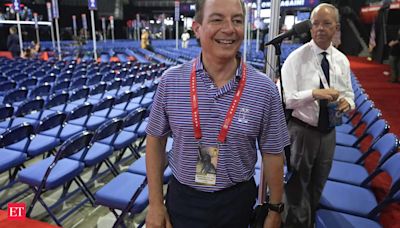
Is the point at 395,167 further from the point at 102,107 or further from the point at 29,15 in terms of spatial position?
the point at 29,15

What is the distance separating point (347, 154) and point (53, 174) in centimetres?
288

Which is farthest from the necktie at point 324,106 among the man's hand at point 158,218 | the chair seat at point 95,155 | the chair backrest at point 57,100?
the chair backrest at point 57,100

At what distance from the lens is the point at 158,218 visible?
4.76 feet

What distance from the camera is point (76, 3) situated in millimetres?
27406

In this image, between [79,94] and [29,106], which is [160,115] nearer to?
[29,106]

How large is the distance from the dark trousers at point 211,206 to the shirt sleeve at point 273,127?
199mm

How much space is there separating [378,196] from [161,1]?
3126 cm

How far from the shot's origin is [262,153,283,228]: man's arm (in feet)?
4.54

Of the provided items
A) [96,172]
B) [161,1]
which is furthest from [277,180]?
[161,1]

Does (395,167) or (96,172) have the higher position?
(395,167)

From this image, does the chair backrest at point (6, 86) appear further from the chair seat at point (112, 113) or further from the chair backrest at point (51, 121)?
the chair backrest at point (51, 121)

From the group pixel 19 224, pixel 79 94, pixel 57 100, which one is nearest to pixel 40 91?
pixel 79 94

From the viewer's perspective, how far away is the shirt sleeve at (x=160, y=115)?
138 cm

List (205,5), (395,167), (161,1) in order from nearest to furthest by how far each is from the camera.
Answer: (205,5) → (395,167) → (161,1)
